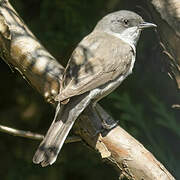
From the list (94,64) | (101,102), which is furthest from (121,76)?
(101,102)

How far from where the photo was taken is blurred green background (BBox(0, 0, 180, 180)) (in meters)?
4.24

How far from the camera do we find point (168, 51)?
384 centimetres

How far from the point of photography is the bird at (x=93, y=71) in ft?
10.7

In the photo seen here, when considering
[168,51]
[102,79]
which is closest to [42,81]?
[102,79]

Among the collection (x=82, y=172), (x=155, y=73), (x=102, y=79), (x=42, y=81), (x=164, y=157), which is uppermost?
(x=42, y=81)

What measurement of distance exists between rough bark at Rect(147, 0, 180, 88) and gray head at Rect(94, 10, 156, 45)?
1.53 ft

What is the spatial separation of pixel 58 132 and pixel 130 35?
1.66 meters

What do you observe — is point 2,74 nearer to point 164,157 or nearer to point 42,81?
point 42,81

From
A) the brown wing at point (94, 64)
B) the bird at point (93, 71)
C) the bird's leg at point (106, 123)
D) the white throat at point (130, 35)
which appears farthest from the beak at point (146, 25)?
the bird's leg at point (106, 123)

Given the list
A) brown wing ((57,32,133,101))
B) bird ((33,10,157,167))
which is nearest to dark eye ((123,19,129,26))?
bird ((33,10,157,167))

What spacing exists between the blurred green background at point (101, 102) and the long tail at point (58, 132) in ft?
2.76

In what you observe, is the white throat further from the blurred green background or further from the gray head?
the blurred green background

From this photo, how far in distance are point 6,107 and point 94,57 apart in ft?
4.95

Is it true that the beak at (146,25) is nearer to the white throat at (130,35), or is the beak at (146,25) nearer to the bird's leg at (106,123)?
the white throat at (130,35)
